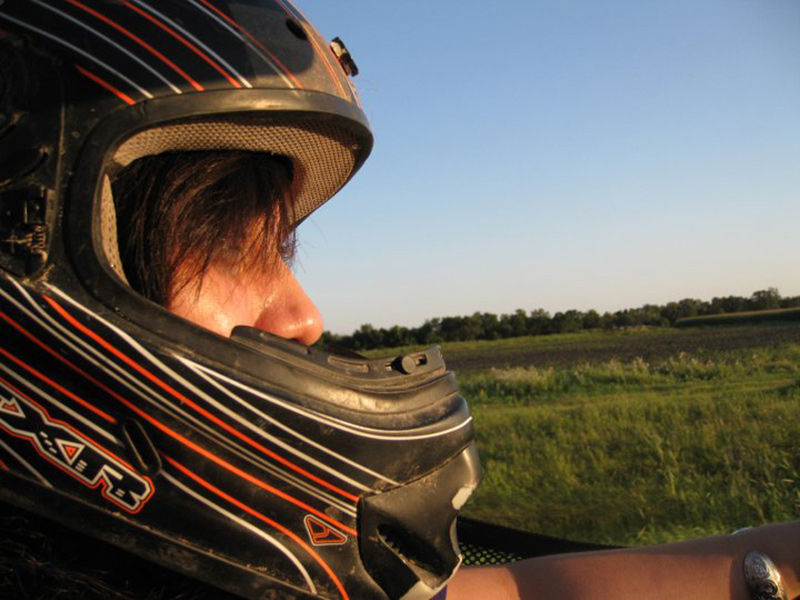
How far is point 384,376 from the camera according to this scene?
52.6 inches

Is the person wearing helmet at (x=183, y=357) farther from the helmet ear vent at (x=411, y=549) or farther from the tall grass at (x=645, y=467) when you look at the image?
the tall grass at (x=645, y=467)

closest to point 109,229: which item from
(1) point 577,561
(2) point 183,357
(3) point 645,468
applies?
(2) point 183,357

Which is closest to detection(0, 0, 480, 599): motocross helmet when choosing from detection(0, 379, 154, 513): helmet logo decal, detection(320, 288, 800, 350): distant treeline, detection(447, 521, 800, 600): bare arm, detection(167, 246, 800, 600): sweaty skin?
detection(0, 379, 154, 513): helmet logo decal

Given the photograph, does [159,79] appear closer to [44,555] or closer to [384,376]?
[384,376]

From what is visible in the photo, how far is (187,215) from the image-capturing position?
4.44 feet

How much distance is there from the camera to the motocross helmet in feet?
3.56

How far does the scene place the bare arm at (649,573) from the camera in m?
1.74

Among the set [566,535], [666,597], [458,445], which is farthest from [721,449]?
[458,445]

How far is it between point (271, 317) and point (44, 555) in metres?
0.62

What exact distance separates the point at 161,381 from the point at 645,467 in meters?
6.08

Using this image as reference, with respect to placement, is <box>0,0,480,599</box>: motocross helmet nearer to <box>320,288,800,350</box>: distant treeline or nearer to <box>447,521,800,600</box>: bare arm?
<box>447,521,800,600</box>: bare arm

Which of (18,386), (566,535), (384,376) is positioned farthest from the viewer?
(566,535)

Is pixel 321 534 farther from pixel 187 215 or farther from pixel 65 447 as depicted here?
pixel 187 215

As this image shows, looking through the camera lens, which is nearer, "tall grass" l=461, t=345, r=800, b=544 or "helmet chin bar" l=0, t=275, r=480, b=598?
"helmet chin bar" l=0, t=275, r=480, b=598
